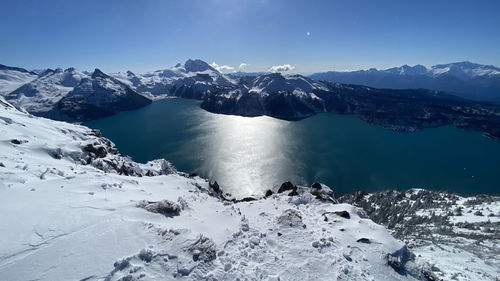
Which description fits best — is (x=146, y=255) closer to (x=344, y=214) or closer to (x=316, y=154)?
(x=344, y=214)

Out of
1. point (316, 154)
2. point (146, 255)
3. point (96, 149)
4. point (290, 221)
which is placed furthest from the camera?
point (316, 154)

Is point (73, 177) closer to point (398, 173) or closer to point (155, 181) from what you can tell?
point (155, 181)

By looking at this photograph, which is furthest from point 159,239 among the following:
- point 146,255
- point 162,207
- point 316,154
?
point 316,154

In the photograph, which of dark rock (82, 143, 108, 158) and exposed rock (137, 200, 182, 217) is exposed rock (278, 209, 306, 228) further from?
dark rock (82, 143, 108, 158)

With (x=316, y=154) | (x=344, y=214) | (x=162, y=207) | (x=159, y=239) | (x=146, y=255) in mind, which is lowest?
(x=316, y=154)

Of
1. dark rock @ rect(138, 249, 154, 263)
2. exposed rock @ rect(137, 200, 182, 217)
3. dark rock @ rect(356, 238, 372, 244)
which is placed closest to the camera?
dark rock @ rect(138, 249, 154, 263)

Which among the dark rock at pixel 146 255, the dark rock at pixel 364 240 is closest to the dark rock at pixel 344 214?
the dark rock at pixel 364 240

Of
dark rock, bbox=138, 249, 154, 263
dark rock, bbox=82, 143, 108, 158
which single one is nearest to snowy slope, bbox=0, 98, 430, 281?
dark rock, bbox=138, 249, 154, 263

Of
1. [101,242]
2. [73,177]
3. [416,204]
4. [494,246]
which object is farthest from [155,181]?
[416,204]
